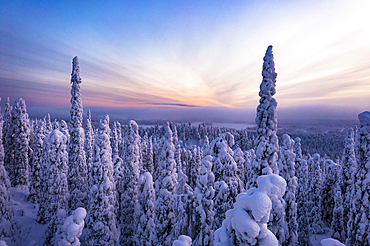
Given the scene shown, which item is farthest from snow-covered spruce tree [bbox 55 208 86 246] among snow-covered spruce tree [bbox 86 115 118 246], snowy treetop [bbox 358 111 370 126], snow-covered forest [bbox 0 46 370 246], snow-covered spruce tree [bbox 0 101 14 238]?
snowy treetop [bbox 358 111 370 126]

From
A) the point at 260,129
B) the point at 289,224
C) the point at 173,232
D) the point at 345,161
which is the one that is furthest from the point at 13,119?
the point at 345,161

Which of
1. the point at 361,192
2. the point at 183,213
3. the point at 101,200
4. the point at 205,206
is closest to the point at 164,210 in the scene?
the point at 183,213

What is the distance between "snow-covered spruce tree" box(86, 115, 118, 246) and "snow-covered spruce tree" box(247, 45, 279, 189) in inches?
523

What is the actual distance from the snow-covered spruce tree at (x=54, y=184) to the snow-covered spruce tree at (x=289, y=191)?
22.3 m

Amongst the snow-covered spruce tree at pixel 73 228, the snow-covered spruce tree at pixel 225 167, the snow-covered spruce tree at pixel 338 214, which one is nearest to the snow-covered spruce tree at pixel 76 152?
the snow-covered spruce tree at pixel 225 167

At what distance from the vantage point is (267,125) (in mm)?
12289

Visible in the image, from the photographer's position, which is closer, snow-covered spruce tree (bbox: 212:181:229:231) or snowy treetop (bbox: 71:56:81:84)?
snow-covered spruce tree (bbox: 212:181:229:231)

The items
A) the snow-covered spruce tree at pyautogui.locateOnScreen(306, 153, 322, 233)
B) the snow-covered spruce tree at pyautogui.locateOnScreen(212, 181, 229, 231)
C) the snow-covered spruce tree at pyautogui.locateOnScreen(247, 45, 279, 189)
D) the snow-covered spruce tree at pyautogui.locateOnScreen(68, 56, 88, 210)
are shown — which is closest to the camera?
the snow-covered spruce tree at pyautogui.locateOnScreen(247, 45, 279, 189)

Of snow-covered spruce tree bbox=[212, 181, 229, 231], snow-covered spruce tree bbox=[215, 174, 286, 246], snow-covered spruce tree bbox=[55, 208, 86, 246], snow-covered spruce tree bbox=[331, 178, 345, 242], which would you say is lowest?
snow-covered spruce tree bbox=[331, 178, 345, 242]

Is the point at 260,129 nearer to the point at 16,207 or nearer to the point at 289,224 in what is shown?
the point at 289,224

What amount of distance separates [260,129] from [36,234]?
27669 millimetres

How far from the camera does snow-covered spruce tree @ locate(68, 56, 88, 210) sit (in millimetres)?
23688

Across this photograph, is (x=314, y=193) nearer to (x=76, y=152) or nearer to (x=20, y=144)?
(x=76, y=152)

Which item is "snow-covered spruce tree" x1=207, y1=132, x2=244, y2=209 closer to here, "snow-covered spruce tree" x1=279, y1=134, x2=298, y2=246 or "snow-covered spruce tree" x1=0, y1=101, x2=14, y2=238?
"snow-covered spruce tree" x1=279, y1=134, x2=298, y2=246
